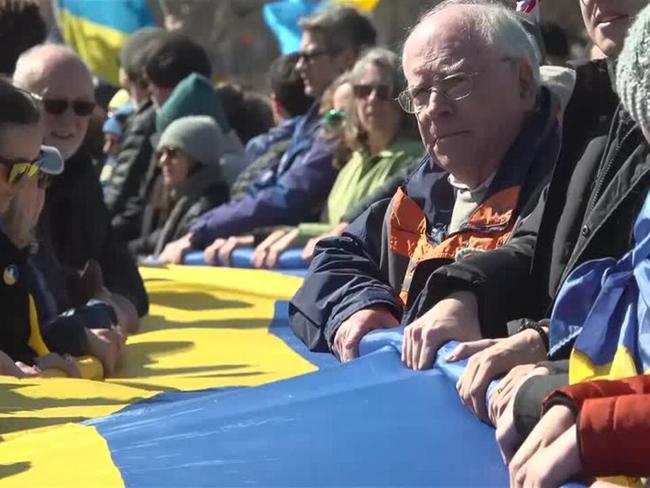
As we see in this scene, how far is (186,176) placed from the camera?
8.28m

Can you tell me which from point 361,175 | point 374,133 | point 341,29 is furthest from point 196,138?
point 374,133

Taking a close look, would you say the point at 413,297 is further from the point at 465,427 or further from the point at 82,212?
the point at 82,212

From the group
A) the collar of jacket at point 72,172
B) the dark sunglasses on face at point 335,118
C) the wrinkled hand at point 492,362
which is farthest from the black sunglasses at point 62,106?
the wrinkled hand at point 492,362

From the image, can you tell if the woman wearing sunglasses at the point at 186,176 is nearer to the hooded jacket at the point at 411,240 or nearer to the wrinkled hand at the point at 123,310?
the wrinkled hand at the point at 123,310

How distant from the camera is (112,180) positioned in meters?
8.97

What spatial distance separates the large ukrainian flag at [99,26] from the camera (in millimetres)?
11273

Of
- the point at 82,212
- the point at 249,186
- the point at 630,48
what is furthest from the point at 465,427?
the point at 249,186

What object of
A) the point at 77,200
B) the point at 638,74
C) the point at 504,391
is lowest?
the point at 77,200

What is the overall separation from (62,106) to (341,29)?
2857 mm

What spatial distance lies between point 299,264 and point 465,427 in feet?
12.8

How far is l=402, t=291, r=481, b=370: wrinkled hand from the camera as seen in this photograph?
326 centimetres

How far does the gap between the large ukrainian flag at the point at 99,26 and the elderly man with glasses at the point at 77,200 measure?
5.78 meters

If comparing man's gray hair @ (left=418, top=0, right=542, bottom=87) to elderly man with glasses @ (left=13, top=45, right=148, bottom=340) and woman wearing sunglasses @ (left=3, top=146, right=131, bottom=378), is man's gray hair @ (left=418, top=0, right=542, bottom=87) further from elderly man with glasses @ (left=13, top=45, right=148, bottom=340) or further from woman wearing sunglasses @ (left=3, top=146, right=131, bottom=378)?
elderly man with glasses @ (left=13, top=45, right=148, bottom=340)

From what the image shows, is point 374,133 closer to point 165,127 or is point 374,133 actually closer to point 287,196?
point 287,196
